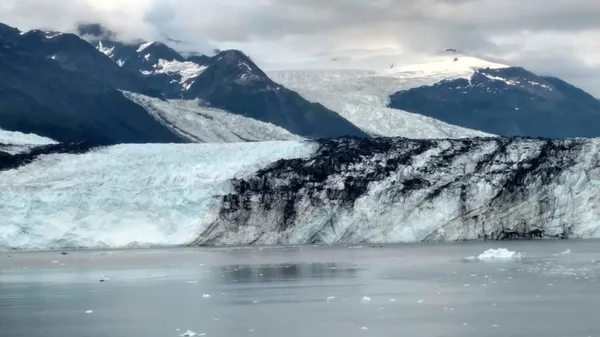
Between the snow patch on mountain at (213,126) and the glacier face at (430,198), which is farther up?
the snow patch on mountain at (213,126)

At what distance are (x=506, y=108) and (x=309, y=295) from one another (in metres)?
167

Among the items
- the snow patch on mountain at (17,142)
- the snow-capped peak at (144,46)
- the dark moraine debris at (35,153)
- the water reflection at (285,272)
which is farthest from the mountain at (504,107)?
the water reflection at (285,272)

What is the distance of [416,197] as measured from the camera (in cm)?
4403

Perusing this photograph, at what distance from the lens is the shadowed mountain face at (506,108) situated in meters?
181

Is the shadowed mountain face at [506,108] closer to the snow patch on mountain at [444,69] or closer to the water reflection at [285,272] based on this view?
the snow patch on mountain at [444,69]

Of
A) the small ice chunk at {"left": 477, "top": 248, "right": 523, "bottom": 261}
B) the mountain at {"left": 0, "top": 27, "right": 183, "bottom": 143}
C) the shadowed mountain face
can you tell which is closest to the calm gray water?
the small ice chunk at {"left": 477, "top": 248, "right": 523, "bottom": 261}

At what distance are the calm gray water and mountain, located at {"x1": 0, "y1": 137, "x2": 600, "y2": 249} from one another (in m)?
5.64

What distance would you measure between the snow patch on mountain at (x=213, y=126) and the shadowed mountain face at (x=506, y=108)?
79502 mm

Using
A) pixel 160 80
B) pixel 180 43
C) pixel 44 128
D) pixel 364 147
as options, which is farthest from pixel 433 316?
pixel 180 43

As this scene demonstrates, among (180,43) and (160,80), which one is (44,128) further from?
(180,43)

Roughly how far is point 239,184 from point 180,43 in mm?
142352

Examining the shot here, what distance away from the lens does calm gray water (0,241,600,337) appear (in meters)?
Result: 18.9

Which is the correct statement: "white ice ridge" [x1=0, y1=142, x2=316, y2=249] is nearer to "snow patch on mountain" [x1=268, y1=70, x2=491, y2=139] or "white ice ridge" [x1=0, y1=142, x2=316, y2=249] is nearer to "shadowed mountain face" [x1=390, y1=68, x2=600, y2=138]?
"snow patch on mountain" [x1=268, y1=70, x2=491, y2=139]

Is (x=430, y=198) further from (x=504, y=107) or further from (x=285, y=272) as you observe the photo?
(x=504, y=107)
